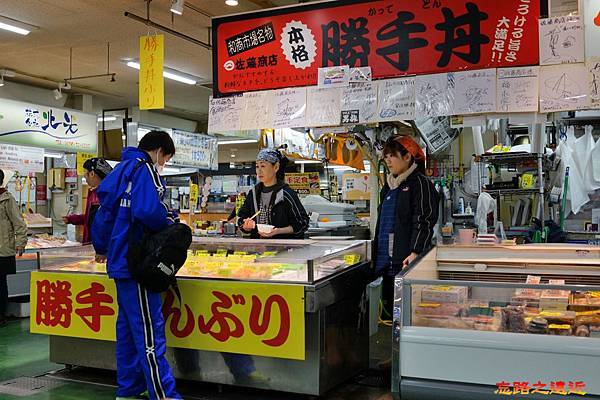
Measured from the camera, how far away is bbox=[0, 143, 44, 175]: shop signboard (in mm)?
9719

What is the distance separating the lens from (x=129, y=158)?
4.18m

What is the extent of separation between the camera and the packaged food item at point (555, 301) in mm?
3203

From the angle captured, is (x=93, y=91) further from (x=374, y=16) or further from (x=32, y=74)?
(x=374, y=16)

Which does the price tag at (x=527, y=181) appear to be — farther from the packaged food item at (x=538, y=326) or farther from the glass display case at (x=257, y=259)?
the packaged food item at (x=538, y=326)

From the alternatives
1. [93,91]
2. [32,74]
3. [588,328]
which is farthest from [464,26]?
[93,91]

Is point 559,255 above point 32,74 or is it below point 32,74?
below

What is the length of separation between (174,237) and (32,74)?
10579 mm

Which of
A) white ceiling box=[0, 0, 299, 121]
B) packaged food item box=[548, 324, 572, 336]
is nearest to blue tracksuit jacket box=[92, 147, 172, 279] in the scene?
packaged food item box=[548, 324, 572, 336]

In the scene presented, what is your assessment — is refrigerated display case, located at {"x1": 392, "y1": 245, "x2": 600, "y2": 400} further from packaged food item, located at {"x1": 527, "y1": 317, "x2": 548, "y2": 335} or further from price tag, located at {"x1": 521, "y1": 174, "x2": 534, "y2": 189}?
price tag, located at {"x1": 521, "y1": 174, "x2": 534, "y2": 189}

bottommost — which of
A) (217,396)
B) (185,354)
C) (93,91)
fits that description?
(217,396)

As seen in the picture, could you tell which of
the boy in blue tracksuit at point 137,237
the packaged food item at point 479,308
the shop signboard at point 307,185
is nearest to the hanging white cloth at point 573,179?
the shop signboard at point 307,185

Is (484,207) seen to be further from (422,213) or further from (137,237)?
(137,237)

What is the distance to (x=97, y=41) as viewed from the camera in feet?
33.2

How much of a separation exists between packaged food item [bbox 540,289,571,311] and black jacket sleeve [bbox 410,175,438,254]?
1.33m
